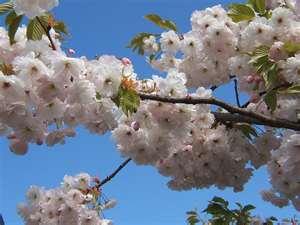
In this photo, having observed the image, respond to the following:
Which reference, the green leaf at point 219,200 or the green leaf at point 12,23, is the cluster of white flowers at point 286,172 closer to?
the green leaf at point 219,200

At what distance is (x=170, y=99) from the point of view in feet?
13.0

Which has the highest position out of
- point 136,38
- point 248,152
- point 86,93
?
point 136,38

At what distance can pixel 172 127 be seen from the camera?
457cm

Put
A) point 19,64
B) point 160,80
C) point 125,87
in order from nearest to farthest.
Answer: point 19,64 → point 125,87 → point 160,80

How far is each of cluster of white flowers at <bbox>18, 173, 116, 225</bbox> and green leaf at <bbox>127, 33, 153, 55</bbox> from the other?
1612 mm

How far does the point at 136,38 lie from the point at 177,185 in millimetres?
1662

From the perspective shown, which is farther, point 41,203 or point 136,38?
point 136,38

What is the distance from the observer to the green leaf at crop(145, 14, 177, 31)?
19.0 ft

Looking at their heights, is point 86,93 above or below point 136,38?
below

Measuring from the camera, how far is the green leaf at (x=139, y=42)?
21.0 ft

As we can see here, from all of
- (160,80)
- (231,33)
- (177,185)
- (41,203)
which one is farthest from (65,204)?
(231,33)

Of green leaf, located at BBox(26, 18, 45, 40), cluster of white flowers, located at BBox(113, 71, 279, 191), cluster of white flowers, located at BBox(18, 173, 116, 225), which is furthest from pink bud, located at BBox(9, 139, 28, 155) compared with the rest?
cluster of white flowers, located at BBox(18, 173, 116, 225)

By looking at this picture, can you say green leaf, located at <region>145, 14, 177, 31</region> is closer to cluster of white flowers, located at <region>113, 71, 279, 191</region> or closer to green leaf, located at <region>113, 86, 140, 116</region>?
cluster of white flowers, located at <region>113, 71, 279, 191</region>

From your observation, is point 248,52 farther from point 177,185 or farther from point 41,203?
point 41,203
